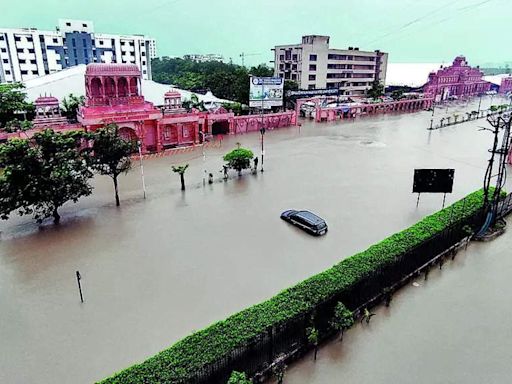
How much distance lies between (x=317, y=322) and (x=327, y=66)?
69562 millimetres

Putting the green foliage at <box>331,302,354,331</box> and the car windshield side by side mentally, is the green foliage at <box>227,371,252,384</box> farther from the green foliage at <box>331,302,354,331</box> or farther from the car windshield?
the car windshield

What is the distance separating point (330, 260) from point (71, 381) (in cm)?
1078

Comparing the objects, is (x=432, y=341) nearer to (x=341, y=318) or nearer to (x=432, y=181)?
(x=341, y=318)

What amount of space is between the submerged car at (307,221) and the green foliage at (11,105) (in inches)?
1227

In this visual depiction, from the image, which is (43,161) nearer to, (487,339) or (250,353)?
(250,353)

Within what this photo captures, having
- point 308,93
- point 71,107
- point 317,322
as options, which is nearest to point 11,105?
point 71,107

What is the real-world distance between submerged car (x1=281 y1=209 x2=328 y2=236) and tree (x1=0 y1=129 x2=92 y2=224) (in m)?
11.2

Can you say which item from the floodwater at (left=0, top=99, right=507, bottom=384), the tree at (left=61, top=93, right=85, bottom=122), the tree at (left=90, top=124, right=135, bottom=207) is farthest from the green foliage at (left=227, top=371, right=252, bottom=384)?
the tree at (left=61, top=93, right=85, bottom=122)

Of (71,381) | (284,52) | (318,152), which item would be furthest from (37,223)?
(284,52)

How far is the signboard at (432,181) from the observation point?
21547 millimetres

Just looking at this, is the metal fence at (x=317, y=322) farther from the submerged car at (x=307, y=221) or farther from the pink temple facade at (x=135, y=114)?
the pink temple facade at (x=135, y=114)

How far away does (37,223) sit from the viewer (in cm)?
2031

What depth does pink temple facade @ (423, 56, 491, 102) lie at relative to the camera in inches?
3137

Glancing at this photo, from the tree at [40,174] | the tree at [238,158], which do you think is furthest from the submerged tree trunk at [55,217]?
the tree at [238,158]
